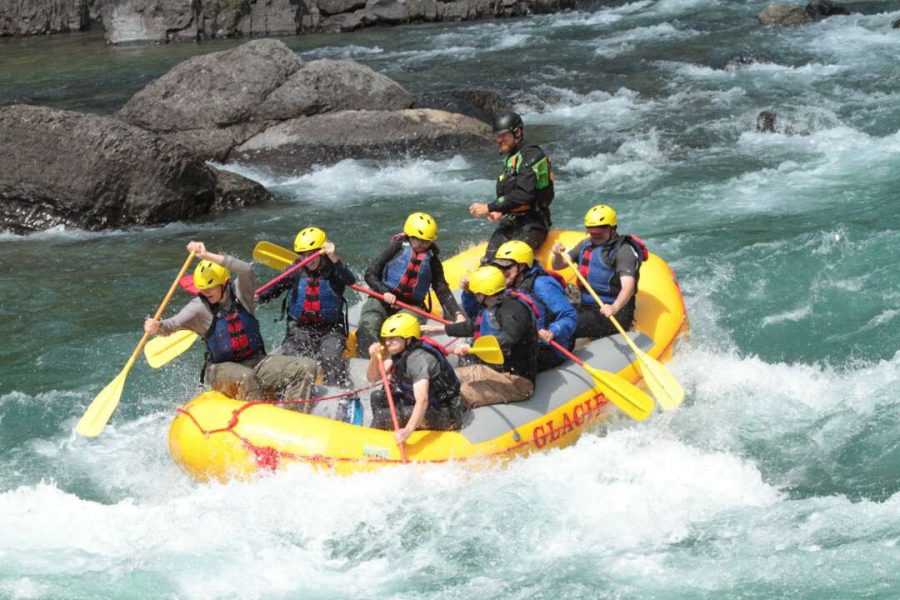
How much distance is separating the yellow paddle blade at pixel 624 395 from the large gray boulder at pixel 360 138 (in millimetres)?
8025

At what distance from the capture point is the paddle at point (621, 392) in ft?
25.1

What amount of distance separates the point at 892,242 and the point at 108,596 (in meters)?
7.81

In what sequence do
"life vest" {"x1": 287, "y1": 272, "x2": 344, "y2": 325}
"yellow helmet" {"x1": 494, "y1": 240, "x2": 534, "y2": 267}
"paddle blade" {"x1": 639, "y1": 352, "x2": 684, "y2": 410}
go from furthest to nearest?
"life vest" {"x1": 287, "y1": 272, "x2": 344, "y2": 325} → "paddle blade" {"x1": 639, "y1": 352, "x2": 684, "y2": 410} → "yellow helmet" {"x1": 494, "y1": 240, "x2": 534, "y2": 267}

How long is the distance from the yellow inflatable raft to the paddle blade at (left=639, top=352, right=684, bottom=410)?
13.0 inches

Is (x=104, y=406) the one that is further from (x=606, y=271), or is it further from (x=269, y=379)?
(x=606, y=271)

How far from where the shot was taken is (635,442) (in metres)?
7.95

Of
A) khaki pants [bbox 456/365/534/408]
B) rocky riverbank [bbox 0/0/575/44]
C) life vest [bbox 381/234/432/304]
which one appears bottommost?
khaki pants [bbox 456/365/534/408]

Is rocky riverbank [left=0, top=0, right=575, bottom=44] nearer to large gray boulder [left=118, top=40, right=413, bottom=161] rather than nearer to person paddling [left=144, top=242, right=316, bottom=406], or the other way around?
large gray boulder [left=118, top=40, right=413, bottom=161]

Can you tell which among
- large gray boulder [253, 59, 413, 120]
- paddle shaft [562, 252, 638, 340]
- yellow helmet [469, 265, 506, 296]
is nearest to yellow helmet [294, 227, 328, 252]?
yellow helmet [469, 265, 506, 296]

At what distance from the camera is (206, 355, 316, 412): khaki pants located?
7777mm

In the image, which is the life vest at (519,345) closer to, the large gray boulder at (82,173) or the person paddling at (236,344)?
the person paddling at (236,344)

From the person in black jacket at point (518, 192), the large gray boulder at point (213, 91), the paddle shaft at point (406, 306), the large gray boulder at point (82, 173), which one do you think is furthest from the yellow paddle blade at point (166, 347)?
the large gray boulder at point (213, 91)

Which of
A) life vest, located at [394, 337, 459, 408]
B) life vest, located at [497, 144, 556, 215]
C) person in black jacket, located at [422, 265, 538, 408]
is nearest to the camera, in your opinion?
life vest, located at [394, 337, 459, 408]

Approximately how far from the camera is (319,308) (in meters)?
8.19
